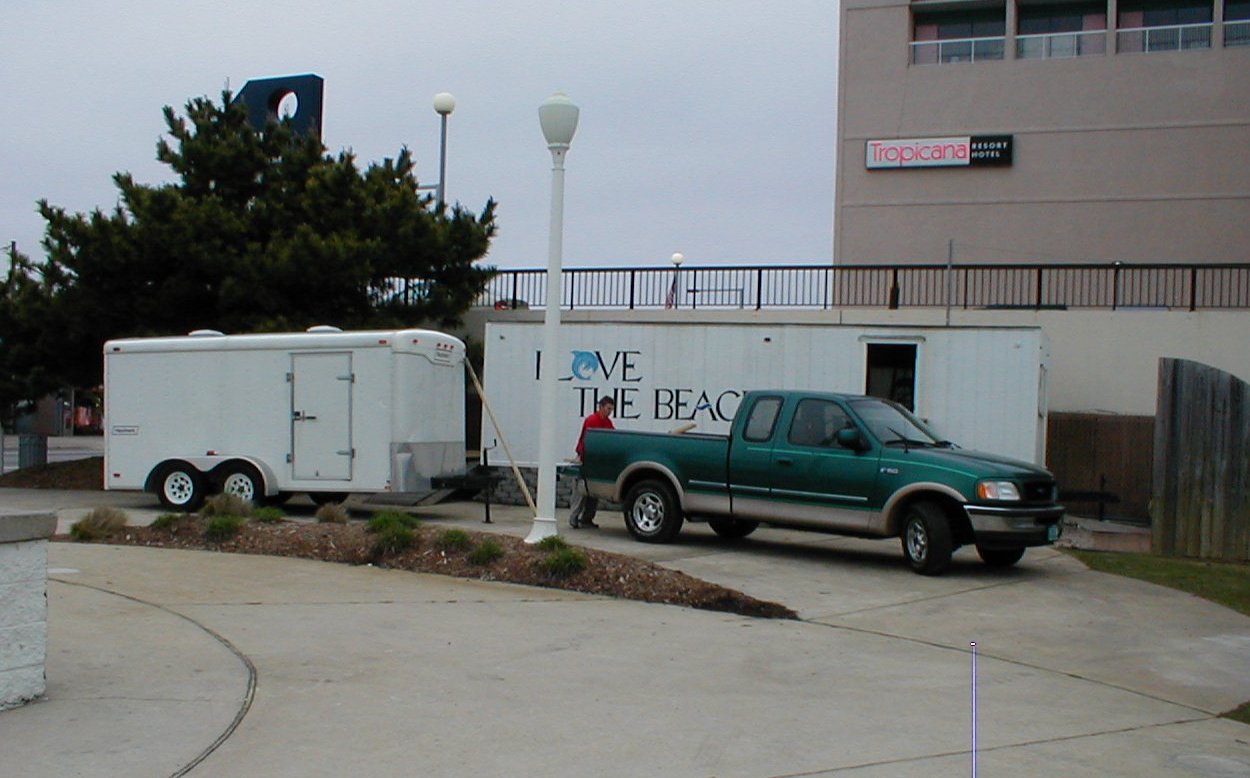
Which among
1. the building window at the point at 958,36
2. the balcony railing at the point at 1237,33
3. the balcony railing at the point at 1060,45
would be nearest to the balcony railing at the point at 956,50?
the building window at the point at 958,36

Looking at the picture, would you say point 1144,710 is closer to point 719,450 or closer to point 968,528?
point 968,528

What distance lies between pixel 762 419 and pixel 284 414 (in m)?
6.97

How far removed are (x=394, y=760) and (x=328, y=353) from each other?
39.0ft

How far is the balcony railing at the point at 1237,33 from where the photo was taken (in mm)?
37781

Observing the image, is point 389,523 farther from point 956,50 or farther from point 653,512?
point 956,50

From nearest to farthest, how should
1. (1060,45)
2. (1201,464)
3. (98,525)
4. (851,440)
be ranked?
(851,440), (98,525), (1201,464), (1060,45)

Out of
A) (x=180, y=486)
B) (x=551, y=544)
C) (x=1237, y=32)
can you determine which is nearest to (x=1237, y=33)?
(x=1237, y=32)

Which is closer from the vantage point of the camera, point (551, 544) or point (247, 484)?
point (551, 544)

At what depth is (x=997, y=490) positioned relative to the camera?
12.8 meters

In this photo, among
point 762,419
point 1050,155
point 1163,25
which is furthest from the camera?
point 1163,25

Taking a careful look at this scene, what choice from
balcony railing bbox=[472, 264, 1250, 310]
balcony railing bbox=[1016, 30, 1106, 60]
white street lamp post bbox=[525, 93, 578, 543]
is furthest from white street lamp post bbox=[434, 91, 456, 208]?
balcony railing bbox=[1016, 30, 1106, 60]

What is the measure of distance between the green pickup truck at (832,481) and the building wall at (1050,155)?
1021 inches

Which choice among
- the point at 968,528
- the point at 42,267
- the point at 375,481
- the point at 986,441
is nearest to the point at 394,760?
the point at 968,528

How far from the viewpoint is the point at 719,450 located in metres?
14.6
